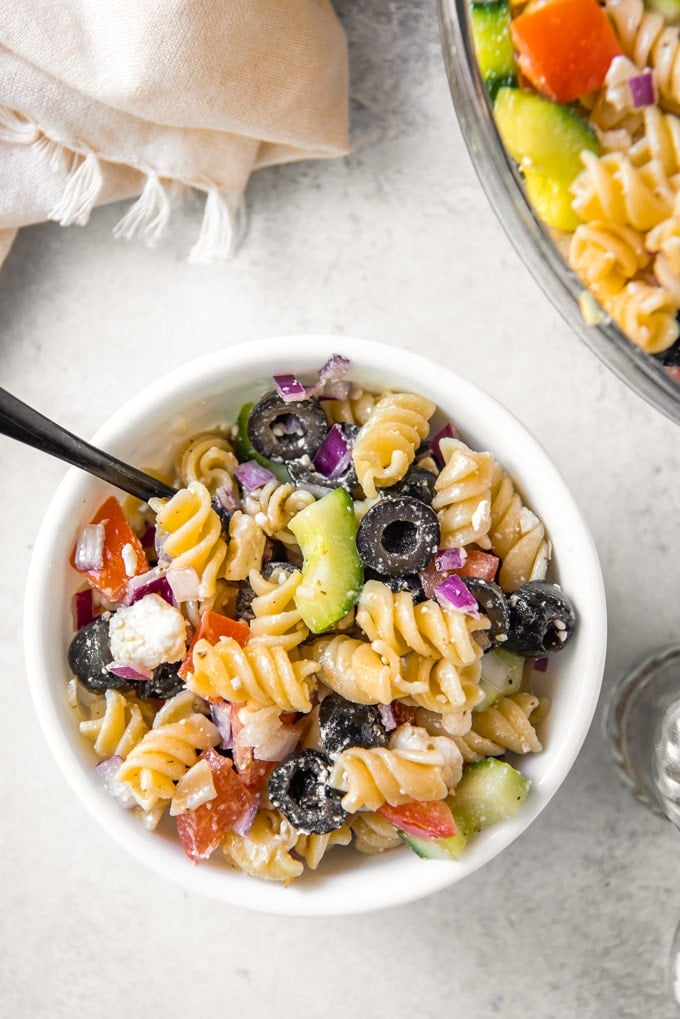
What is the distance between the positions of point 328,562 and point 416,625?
0.14 metres

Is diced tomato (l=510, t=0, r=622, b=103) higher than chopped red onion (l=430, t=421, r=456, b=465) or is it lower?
higher

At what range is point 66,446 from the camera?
4.47 ft

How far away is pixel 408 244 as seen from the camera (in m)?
1.76

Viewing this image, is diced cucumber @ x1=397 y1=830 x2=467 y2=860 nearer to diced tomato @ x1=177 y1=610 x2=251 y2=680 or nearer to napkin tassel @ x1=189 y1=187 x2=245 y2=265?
diced tomato @ x1=177 y1=610 x2=251 y2=680

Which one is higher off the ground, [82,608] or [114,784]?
[82,608]

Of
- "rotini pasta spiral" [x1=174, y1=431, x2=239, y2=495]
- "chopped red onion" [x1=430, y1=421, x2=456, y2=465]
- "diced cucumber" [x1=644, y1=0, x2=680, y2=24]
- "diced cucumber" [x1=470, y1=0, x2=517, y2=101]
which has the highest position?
"diced cucumber" [x1=644, y1=0, x2=680, y2=24]

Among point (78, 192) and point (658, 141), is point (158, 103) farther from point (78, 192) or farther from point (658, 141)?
point (658, 141)

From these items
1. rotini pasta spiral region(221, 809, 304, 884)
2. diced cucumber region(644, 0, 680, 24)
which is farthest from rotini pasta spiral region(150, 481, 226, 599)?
diced cucumber region(644, 0, 680, 24)

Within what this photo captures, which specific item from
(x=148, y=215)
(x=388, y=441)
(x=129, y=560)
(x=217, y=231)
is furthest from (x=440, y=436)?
(x=148, y=215)

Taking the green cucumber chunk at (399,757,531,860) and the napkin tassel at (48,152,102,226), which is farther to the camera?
the napkin tassel at (48,152,102,226)

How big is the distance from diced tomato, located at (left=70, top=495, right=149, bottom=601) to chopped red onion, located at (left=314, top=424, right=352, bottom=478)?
277mm

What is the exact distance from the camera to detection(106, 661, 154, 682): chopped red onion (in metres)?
1.36

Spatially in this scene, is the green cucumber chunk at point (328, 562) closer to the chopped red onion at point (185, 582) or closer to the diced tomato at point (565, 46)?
the chopped red onion at point (185, 582)

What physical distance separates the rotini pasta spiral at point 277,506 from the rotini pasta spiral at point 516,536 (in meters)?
0.25
